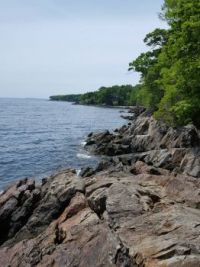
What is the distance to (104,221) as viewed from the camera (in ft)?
48.6

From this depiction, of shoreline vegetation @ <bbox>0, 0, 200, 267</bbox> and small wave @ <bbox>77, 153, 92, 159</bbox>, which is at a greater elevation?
shoreline vegetation @ <bbox>0, 0, 200, 267</bbox>

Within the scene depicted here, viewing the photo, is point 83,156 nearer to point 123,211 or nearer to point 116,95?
point 123,211

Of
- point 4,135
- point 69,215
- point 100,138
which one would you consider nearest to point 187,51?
point 69,215

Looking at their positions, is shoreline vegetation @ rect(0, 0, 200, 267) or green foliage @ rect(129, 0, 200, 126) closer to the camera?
shoreline vegetation @ rect(0, 0, 200, 267)

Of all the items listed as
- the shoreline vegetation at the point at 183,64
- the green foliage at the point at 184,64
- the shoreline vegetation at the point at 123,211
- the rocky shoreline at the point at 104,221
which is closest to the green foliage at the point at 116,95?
the shoreline vegetation at the point at 183,64

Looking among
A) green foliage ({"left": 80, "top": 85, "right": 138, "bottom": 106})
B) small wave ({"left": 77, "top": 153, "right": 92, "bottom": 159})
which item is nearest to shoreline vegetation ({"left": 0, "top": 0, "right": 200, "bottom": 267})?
small wave ({"left": 77, "top": 153, "right": 92, "bottom": 159})

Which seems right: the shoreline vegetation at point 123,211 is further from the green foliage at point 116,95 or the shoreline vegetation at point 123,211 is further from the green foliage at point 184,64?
the green foliage at point 116,95

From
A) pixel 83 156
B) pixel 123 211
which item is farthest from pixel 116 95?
pixel 123 211

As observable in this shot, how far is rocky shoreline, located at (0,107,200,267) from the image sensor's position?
12078 millimetres

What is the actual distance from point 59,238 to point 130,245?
3.96m

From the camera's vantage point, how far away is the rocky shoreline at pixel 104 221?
39.6 ft

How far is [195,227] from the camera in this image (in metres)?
12.8

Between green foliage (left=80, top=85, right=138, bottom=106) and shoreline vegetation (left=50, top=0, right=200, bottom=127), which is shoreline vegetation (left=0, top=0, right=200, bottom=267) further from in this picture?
green foliage (left=80, top=85, right=138, bottom=106)

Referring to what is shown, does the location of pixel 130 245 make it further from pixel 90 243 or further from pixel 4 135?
pixel 4 135
